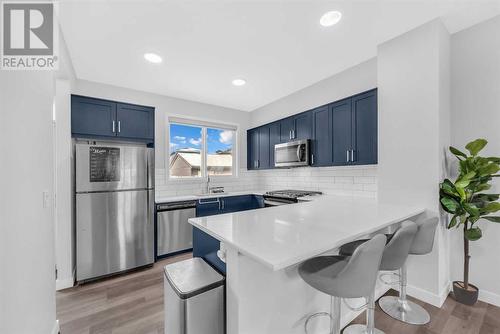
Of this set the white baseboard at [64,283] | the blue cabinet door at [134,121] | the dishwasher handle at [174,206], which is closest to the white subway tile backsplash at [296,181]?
the dishwasher handle at [174,206]

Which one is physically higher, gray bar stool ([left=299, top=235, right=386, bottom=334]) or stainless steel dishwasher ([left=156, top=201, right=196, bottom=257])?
gray bar stool ([left=299, top=235, right=386, bottom=334])

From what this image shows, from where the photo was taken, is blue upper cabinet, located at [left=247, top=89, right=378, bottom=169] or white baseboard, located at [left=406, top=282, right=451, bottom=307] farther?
blue upper cabinet, located at [left=247, top=89, right=378, bottom=169]

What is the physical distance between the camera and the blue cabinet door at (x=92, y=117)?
2715 millimetres

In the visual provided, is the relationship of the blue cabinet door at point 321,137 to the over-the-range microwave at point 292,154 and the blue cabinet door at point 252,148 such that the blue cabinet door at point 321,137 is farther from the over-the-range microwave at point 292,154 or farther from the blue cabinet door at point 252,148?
the blue cabinet door at point 252,148

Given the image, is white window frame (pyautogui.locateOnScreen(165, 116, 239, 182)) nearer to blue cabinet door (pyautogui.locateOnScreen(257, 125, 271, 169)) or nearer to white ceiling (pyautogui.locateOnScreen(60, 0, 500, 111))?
blue cabinet door (pyautogui.locateOnScreen(257, 125, 271, 169))

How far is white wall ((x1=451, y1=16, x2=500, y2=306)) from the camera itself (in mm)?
1994

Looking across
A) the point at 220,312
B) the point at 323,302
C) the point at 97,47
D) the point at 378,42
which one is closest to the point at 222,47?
the point at 97,47

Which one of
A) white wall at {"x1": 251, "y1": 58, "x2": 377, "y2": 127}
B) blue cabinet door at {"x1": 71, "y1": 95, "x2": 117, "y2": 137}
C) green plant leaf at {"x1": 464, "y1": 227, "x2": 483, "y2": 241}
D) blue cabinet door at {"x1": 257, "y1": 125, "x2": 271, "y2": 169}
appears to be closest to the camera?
green plant leaf at {"x1": 464, "y1": 227, "x2": 483, "y2": 241}

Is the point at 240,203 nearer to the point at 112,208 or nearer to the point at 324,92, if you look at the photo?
the point at 112,208

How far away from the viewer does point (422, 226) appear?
1.74m

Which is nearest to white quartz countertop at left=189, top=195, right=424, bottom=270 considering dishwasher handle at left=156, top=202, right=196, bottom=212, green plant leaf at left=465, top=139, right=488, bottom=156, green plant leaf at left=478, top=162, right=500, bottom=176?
green plant leaf at left=478, top=162, right=500, bottom=176

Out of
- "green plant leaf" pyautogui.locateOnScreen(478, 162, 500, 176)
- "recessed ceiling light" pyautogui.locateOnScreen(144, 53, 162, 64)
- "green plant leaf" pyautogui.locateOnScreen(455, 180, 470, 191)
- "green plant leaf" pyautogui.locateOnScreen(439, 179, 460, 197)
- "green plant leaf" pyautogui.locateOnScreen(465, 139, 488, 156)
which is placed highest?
"recessed ceiling light" pyautogui.locateOnScreen(144, 53, 162, 64)

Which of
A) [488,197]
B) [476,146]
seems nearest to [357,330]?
[488,197]

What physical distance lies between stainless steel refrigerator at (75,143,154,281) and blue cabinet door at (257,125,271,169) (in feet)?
6.84
